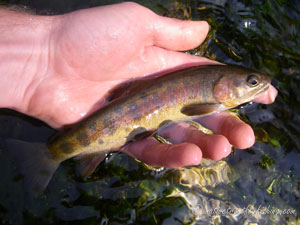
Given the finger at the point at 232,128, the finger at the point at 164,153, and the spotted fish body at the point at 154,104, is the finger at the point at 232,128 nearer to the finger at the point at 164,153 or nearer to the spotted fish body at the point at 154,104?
the spotted fish body at the point at 154,104

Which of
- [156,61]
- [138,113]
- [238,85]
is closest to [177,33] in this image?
[156,61]

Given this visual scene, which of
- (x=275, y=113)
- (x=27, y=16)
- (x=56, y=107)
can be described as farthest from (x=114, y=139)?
(x=275, y=113)

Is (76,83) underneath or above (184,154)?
above

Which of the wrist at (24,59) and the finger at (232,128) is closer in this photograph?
the finger at (232,128)

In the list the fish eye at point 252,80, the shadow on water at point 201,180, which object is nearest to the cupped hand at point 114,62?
the fish eye at point 252,80

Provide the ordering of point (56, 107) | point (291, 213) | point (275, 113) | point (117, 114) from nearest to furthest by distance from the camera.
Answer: point (117, 114), point (56, 107), point (291, 213), point (275, 113)

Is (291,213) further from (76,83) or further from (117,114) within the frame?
(76,83)

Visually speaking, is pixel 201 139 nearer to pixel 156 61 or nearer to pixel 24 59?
pixel 156 61
